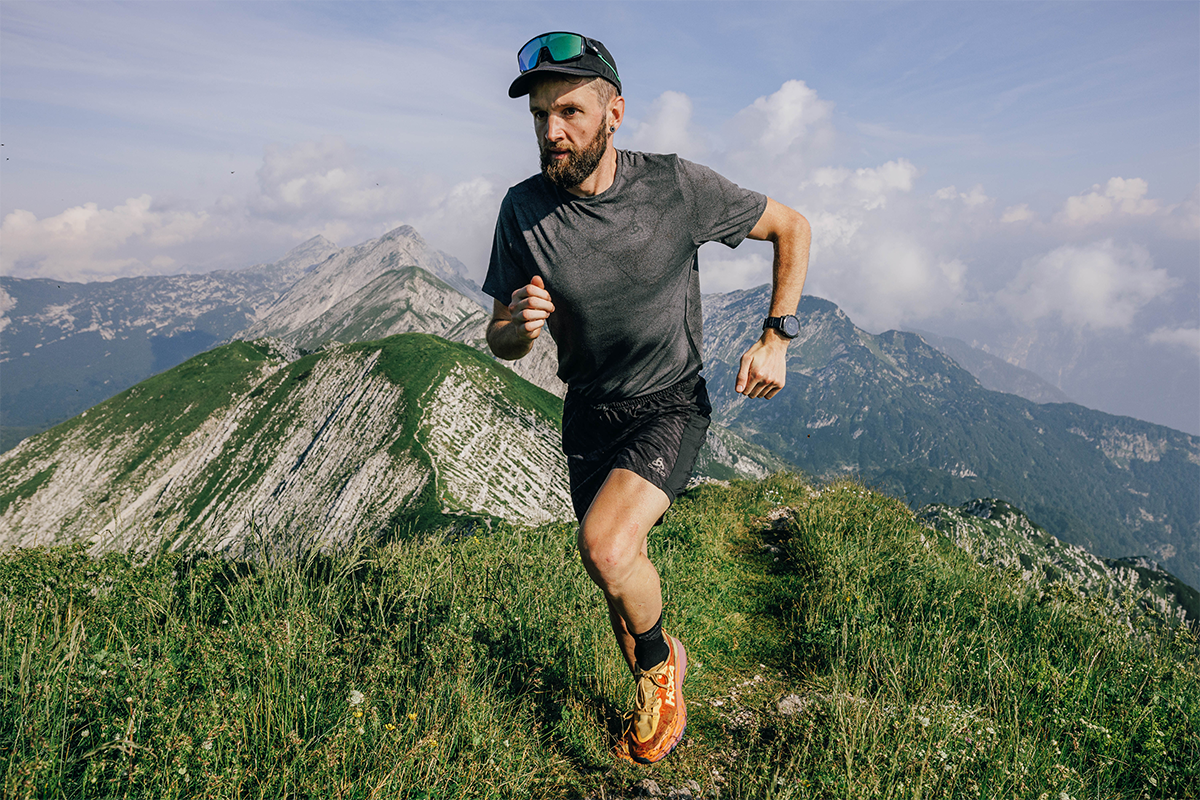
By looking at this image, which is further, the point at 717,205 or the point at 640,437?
the point at 717,205

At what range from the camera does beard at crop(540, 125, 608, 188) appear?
368cm

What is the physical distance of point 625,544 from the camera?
Answer: 3.43 metres

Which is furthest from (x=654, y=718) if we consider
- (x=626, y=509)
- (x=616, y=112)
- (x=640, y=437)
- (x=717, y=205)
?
(x=616, y=112)

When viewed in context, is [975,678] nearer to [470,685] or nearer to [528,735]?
[528,735]

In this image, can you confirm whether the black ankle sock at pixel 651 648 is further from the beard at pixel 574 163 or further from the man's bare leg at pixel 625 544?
the beard at pixel 574 163

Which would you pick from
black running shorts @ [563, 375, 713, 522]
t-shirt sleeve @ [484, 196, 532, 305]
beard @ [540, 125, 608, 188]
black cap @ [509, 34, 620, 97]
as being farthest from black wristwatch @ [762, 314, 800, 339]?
black cap @ [509, 34, 620, 97]

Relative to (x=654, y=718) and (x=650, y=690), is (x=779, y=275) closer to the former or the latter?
(x=650, y=690)

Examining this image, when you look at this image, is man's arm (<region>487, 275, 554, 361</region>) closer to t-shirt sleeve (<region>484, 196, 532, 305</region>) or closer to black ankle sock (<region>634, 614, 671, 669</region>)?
t-shirt sleeve (<region>484, 196, 532, 305</region>)

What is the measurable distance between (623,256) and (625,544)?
1.85 meters

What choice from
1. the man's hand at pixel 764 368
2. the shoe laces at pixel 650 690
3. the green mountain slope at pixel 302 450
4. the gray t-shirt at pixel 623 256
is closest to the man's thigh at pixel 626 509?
the gray t-shirt at pixel 623 256

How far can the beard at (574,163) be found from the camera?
3.68 m

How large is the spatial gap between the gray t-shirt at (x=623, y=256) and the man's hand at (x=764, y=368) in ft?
1.45

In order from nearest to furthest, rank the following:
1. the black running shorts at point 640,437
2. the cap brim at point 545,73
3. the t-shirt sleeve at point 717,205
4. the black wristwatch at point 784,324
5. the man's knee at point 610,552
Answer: the man's knee at point 610,552, the cap brim at point 545,73, the black running shorts at point 640,437, the t-shirt sleeve at point 717,205, the black wristwatch at point 784,324

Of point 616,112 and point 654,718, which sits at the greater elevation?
point 616,112
